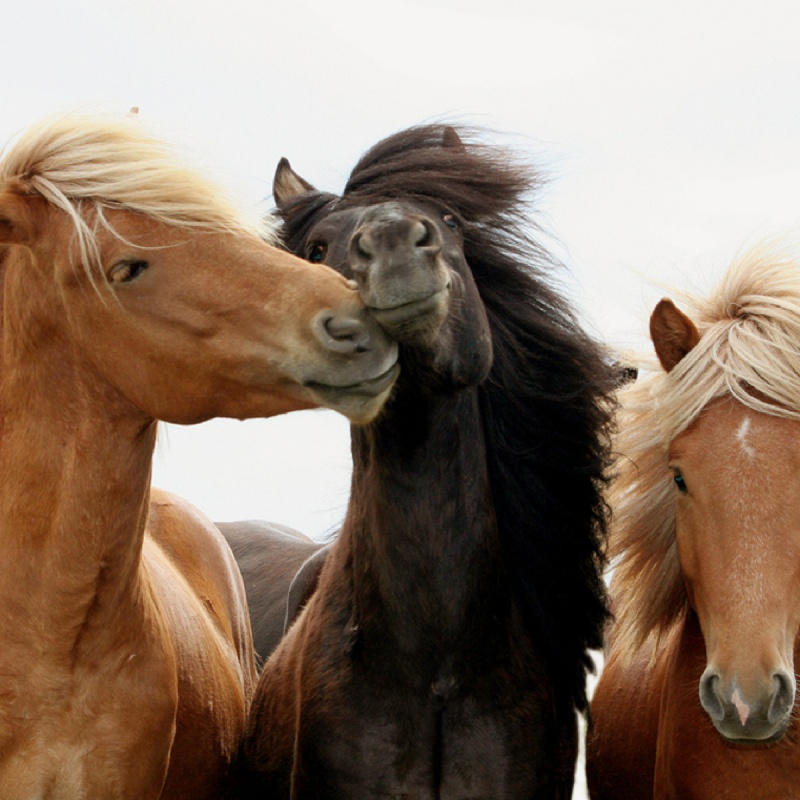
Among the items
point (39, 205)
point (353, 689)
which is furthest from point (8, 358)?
point (353, 689)

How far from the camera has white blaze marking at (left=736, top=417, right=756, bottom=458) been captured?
3.66m

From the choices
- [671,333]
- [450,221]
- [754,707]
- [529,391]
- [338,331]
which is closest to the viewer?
[338,331]

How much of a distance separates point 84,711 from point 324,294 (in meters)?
1.33

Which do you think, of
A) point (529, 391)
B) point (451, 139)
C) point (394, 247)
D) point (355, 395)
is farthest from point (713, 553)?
point (451, 139)

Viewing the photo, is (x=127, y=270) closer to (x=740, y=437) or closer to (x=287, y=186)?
(x=287, y=186)

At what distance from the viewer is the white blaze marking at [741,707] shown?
10.9 feet

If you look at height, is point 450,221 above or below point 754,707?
above

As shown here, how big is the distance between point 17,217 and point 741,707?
7.67ft

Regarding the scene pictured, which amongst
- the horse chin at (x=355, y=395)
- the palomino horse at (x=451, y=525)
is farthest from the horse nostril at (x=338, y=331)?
the palomino horse at (x=451, y=525)

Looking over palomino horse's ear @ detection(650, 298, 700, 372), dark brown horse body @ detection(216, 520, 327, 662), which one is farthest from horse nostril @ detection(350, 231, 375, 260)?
dark brown horse body @ detection(216, 520, 327, 662)

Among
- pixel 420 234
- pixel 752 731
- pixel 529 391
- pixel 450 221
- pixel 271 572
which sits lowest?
pixel 271 572

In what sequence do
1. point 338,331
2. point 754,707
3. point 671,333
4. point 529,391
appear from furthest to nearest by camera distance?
point 529,391 < point 671,333 < point 754,707 < point 338,331

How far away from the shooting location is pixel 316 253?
4191mm

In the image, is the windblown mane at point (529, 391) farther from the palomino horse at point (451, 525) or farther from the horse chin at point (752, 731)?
the horse chin at point (752, 731)
